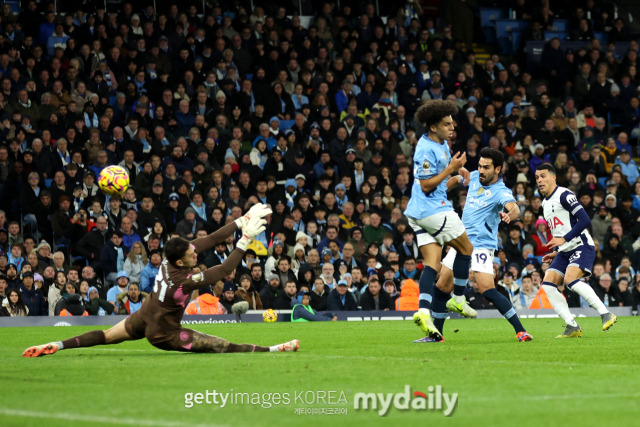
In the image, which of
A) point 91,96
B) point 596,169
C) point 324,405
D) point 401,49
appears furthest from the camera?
point 401,49

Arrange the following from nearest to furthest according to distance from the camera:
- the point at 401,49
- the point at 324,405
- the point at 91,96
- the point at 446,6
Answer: the point at 324,405
the point at 91,96
the point at 401,49
the point at 446,6

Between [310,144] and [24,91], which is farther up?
[24,91]

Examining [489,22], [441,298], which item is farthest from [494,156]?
[489,22]

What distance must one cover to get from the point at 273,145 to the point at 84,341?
1453cm

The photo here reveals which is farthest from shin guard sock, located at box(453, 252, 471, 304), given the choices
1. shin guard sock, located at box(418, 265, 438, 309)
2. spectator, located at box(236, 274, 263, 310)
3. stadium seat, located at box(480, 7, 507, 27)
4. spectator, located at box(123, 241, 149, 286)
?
stadium seat, located at box(480, 7, 507, 27)

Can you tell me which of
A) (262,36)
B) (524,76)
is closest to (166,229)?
(262,36)

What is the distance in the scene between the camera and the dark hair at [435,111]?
35.6ft

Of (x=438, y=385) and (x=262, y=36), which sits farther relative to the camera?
(x=262, y=36)

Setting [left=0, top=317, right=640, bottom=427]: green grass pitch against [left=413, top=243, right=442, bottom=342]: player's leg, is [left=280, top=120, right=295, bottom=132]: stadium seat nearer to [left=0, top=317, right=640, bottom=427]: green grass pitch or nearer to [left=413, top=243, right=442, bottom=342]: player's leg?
[left=0, top=317, right=640, bottom=427]: green grass pitch

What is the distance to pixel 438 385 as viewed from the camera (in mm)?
6586

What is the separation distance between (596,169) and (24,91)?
1419cm

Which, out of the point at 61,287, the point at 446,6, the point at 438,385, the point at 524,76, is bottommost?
the point at 61,287

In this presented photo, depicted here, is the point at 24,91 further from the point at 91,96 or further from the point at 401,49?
the point at 401,49

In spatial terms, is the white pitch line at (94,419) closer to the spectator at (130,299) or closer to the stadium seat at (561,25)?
the spectator at (130,299)
